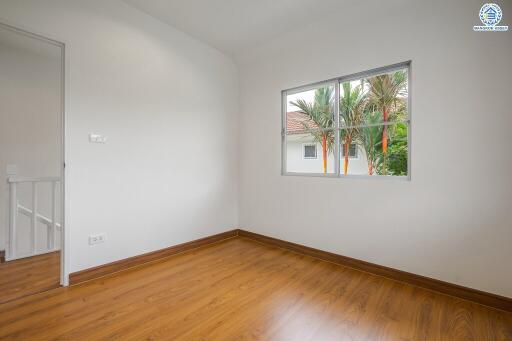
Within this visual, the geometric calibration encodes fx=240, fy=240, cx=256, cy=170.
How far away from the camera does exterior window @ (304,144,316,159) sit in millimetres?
3150

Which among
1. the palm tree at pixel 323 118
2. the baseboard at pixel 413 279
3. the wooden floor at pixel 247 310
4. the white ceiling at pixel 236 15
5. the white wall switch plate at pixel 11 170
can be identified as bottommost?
the wooden floor at pixel 247 310

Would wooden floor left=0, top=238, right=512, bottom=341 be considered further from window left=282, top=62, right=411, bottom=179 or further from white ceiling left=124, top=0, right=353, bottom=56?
white ceiling left=124, top=0, right=353, bottom=56

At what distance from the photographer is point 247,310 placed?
187cm

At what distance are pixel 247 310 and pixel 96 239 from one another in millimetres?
1679

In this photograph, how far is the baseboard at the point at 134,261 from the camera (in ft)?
7.55

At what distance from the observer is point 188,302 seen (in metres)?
1.98

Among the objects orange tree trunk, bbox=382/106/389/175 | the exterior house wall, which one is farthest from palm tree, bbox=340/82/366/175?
orange tree trunk, bbox=382/106/389/175

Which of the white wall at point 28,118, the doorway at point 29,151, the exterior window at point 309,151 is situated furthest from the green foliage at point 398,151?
the white wall at point 28,118

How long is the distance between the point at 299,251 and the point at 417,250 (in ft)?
4.36

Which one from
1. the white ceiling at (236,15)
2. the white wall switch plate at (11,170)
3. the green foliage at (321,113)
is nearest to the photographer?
the white ceiling at (236,15)

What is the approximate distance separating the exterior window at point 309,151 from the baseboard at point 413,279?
118cm

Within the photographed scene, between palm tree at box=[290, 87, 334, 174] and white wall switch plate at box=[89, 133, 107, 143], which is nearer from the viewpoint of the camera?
white wall switch plate at box=[89, 133, 107, 143]

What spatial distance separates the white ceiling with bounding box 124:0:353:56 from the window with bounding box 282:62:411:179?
0.76m

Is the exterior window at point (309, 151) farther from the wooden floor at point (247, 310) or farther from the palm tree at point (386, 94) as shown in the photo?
the wooden floor at point (247, 310)
